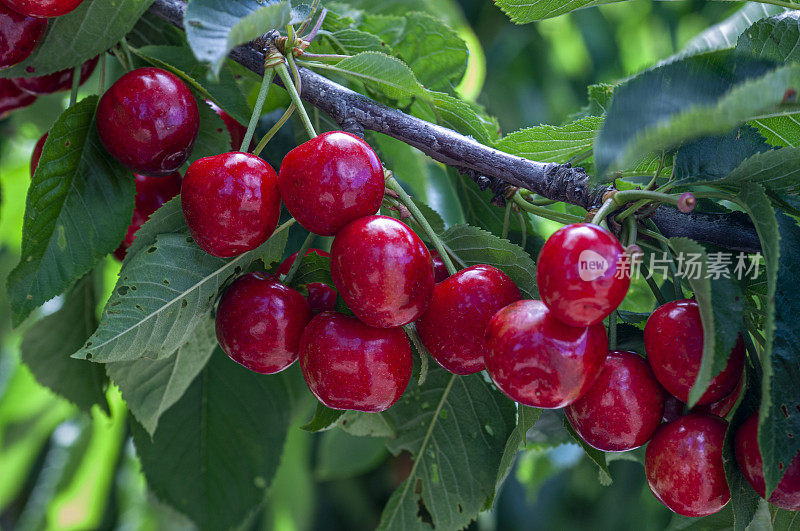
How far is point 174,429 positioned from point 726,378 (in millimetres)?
737

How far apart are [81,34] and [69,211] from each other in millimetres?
175

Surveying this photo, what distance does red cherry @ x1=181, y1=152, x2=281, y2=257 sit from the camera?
0.54 meters

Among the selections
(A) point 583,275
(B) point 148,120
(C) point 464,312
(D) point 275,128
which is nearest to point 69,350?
(B) point 148,120

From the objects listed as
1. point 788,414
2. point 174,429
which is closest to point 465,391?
point 788,414

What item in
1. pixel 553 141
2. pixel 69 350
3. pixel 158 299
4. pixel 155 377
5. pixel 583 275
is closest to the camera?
pixel 583 275

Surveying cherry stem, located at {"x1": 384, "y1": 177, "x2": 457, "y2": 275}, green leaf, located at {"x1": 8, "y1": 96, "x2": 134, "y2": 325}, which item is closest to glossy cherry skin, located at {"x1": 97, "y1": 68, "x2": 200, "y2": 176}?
green leaf, located at {"x1": 8, "y1": 96, "x2": 134, "y2": 325}

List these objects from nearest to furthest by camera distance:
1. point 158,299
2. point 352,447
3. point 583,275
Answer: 1. point 583,275
2. point 158,299
3. point 352,447

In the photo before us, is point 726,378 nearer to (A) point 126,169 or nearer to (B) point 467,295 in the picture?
(B) point 467,295

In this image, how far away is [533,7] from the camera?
0.63 meters

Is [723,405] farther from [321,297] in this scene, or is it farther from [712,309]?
[321,297]

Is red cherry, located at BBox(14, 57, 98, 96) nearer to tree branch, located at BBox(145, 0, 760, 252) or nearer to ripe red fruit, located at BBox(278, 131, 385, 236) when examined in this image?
tree branch, located at BBox(145, 0, 760, 252)

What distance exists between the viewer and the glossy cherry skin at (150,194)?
0.81m

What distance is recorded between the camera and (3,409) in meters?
1.29

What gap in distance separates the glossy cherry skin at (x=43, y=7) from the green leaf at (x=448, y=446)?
495mm
